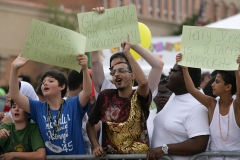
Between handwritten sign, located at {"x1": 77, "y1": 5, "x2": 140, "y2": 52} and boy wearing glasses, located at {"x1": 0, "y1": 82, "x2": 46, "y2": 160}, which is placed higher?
handwritten sign, located at {"x1": 77, "y1": 5, "x2": 140, "y2": 52}

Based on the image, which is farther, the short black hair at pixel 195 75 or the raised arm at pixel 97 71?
Answer: the raised arm at pixel 97 71

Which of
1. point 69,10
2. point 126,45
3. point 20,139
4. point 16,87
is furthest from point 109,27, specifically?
point 69,10

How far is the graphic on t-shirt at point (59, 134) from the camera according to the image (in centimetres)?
630

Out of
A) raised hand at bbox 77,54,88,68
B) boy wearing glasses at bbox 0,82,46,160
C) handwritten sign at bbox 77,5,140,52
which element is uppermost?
handwritten sign at bbox 77,5,140,52

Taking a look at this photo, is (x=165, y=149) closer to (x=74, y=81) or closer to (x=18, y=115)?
(x=18, y=115)

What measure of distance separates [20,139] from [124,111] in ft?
3.45

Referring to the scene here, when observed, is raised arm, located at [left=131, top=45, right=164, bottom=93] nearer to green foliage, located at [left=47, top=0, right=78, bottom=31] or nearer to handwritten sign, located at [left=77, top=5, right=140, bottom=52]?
handwritten sign, located at [left=77, top=5, right=140, bottom=52]

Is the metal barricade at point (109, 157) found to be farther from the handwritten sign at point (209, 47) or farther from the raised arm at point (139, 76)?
the handwritten sign at point (209, 47)

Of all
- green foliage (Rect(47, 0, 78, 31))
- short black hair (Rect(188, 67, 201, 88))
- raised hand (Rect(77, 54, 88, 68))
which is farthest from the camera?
green foliage (Rect(47, 0, 78, 31))

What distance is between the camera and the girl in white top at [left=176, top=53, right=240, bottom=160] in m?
5.80

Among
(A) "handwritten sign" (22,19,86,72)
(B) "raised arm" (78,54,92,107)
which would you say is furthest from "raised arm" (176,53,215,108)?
(A) "handwritten sign" (22,19,86,72)

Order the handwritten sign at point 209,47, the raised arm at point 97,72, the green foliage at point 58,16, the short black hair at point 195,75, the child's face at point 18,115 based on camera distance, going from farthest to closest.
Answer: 1. the green foliage at point 58,16
2. the raised arm at point 97,72
3. the child's face at point 18,115
4. the short black hair at point 195,75
5. the handwritten sign at point 209,47

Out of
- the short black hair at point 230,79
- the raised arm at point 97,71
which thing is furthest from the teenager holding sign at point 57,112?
the short black hair at point 230,79

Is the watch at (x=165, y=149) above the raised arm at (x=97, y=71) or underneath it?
underneath
